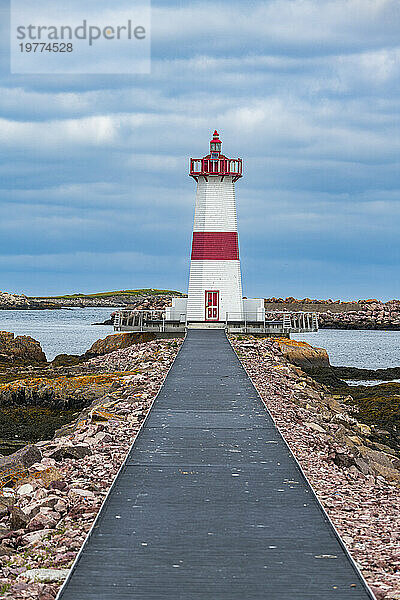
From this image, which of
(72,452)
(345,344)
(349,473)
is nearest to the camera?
(349,473)

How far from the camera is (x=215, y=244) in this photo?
24.6m

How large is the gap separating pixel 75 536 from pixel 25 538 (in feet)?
1.36

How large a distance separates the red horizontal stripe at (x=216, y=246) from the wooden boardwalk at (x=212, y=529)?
49.5 ft

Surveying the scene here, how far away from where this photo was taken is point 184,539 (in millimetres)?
5680

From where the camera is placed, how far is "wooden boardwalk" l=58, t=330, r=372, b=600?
4.90m

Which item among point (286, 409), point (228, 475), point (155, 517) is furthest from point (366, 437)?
point (155, 517)

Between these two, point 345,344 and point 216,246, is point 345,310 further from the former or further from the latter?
point 216,246

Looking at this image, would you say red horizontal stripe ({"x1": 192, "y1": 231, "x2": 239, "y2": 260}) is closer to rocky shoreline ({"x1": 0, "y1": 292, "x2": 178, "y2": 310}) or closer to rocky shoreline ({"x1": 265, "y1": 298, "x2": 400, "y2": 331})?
rocky shoreline ({"x1": 265, "y1": 298, "x2": 400, "y2": 331})

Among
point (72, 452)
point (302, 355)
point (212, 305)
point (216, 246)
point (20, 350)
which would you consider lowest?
point (72, 452)

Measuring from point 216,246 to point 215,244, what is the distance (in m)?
0.07

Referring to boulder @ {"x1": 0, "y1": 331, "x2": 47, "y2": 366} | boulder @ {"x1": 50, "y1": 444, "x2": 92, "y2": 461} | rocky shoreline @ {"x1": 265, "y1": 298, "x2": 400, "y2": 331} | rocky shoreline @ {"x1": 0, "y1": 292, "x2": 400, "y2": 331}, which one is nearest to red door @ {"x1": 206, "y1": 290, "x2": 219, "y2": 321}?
boulder @ {"x1": 0, "y1": 331, "x2": 47, "y2": 366}

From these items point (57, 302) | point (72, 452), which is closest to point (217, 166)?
point (72, 452)

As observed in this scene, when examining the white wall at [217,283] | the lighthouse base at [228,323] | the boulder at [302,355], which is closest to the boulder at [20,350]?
the lighthouse base at [228,323]

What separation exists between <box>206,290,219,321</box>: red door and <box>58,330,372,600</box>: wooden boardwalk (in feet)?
49.4
